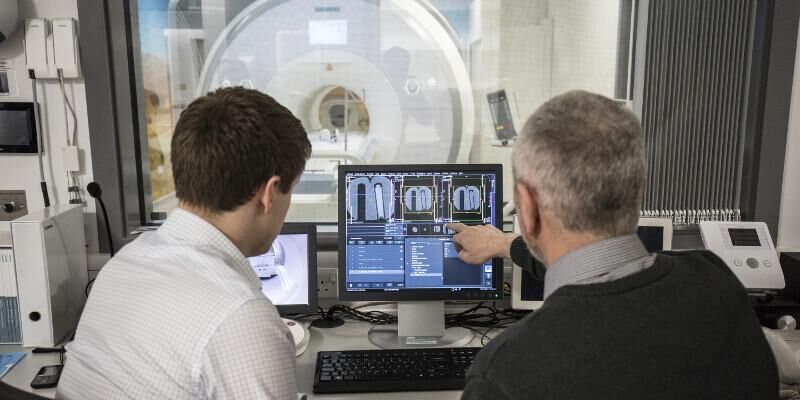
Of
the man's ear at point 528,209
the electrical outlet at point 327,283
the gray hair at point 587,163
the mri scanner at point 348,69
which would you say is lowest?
the electrical outlet at point 327,283

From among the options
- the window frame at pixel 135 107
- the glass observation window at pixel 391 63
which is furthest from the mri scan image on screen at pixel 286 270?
the glass observation window at pixel 391 63

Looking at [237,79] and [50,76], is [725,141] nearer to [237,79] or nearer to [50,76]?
[237,79]

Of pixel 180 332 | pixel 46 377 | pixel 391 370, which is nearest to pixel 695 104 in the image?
pixel 391 370

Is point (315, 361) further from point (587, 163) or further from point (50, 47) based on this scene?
point (50, 47)

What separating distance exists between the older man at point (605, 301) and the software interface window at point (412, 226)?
74cm

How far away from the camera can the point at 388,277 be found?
1.72 m

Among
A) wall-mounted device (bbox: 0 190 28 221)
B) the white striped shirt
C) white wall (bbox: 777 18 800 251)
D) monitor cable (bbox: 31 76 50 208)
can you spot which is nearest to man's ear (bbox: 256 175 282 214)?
the white striped shirt

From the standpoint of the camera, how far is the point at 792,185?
2.06m

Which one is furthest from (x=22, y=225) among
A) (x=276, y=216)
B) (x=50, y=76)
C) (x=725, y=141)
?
(x=725, y=141)

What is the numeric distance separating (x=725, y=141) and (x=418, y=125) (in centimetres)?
111

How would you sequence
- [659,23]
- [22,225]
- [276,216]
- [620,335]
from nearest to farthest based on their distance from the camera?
[620,335] < [276,216] < [22,225] < [659,23]

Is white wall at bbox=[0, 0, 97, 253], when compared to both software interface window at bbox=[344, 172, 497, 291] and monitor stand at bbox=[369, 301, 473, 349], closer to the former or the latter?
software interface window at bbox=[344, 172, 497, 291]

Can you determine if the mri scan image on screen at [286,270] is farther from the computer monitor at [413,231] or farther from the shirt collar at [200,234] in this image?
the shirt collar at [200,234]

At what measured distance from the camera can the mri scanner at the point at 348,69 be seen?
2023 mm
